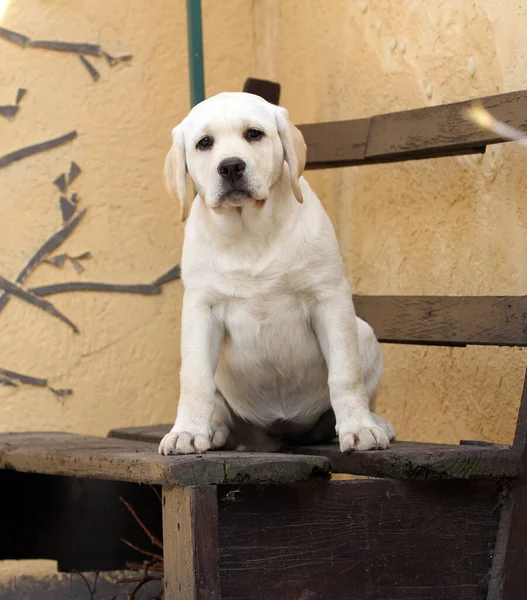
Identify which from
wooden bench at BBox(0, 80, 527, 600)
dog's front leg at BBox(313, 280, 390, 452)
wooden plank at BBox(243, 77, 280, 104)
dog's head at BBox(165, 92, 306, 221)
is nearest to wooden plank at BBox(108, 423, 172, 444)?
wooden bench at BBox(0, 80, 527, 600)

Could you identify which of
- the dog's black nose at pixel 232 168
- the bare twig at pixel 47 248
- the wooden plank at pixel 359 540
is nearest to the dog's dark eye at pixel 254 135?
the dog's black nose at pixel 232 168

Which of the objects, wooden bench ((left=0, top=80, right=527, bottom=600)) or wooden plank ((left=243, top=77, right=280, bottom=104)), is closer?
wooden bench ((left=0, top=80, right=527, bottom=600))

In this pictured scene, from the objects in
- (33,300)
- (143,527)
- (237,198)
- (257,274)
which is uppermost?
(33,300)

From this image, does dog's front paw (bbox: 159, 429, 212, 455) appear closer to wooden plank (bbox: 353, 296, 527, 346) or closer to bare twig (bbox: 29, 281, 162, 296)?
wooden plank (bbox: 353, 296, 527, 346)

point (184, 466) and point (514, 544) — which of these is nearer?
point (184, 466)

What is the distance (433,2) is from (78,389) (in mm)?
2096

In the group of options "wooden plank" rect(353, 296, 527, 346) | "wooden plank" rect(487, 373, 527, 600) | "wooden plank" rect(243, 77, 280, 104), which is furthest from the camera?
"wooden plank" rect(243, 77, 280, 104)

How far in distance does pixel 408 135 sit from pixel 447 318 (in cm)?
66

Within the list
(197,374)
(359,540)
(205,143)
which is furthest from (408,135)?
(359,540)

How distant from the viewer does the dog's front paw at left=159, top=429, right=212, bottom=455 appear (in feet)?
9.12

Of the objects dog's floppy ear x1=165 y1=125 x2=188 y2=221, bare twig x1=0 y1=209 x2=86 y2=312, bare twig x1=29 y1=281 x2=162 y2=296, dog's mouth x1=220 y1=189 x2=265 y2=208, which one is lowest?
dog's mouth x1=220 y1=189 x2=265 y2=208

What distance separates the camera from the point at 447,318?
11.5ft

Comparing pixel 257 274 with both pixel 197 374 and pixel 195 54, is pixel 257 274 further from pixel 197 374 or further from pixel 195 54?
pixel 195 54

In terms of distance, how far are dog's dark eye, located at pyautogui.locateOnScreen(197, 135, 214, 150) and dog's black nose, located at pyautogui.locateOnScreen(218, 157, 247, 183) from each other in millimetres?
141
